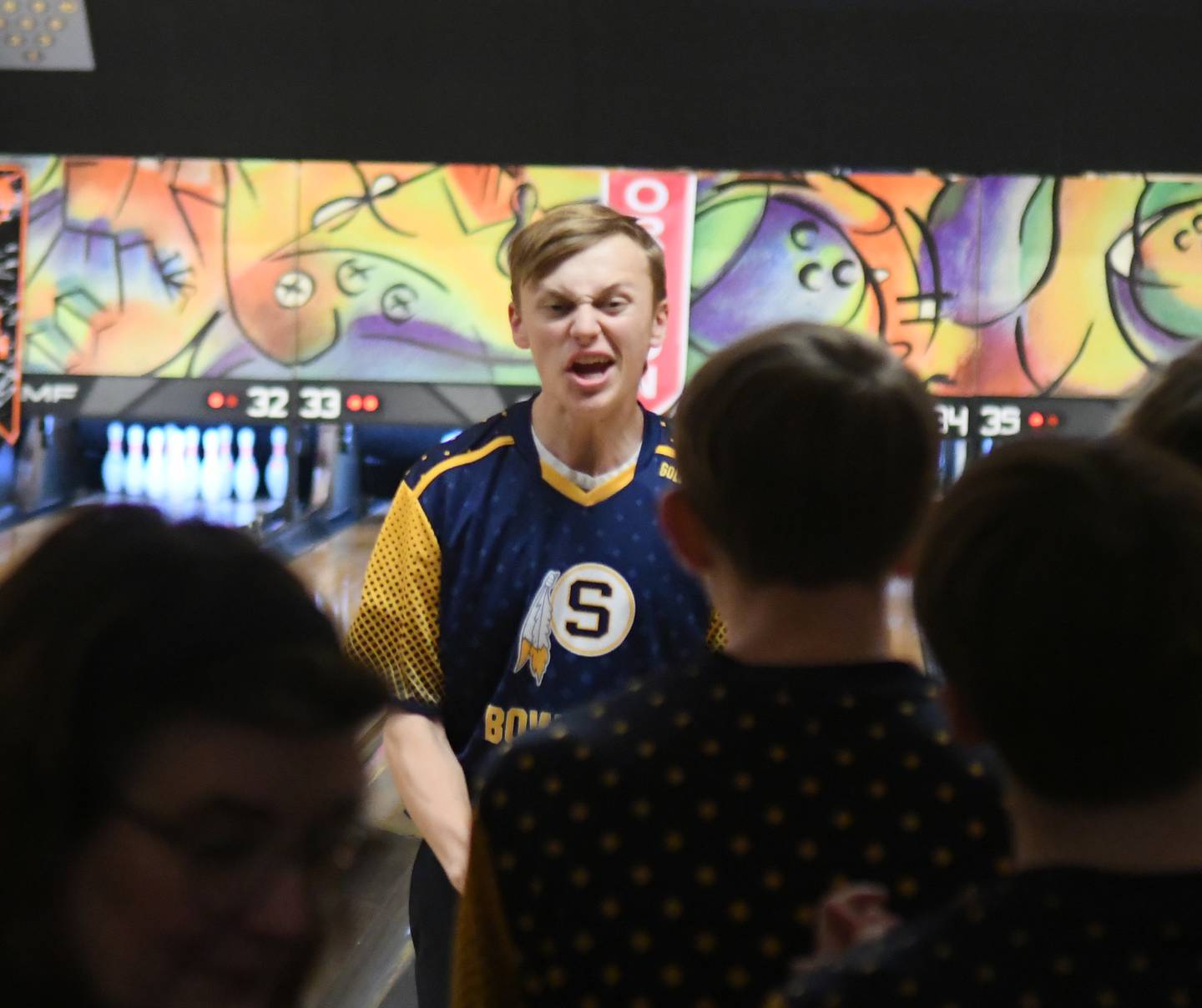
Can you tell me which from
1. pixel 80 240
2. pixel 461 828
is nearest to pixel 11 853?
pixel 461 828

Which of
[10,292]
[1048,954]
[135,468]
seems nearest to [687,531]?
[1048,954]

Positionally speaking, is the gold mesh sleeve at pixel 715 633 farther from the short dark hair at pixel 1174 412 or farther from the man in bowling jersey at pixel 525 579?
the short dark hair at pixel 1174 412

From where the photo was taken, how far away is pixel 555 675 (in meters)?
1.33

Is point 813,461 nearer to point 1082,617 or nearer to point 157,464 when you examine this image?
point 1082,617

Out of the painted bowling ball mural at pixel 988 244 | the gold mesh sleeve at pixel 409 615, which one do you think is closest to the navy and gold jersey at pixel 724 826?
the gold mesh sleeve at pixel 409 615

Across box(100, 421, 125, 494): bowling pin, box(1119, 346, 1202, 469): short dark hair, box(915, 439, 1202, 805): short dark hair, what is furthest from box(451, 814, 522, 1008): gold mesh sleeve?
box(100, 421, 125, 494): bowling pin

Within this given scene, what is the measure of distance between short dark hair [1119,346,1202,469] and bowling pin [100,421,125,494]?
339 cm

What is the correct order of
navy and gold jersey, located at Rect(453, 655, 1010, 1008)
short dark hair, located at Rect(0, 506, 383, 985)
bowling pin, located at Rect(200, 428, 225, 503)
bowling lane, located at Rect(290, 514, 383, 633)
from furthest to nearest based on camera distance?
bowling pin, located at Rect(200, 428, 225, 503)
bowling lane, located at Rect(290, 514, 383, 633)
navy and gold jersey, located at Rect(453, 655, 1010, 1008)
short dark hair, located at Rect(0, 506, 383, 985)

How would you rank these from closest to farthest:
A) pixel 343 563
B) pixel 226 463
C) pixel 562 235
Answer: pixel 562 235, pixel 343 563, pixel 226 463

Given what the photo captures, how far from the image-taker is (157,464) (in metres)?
4.00

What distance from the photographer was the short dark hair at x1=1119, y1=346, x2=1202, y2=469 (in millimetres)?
1029

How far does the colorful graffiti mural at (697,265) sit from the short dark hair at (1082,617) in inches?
108

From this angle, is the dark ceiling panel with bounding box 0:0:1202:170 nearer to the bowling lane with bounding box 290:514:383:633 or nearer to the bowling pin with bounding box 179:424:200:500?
the bowling pin with bounding box 179:424:200:500

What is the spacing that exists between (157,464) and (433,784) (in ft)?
9.55
